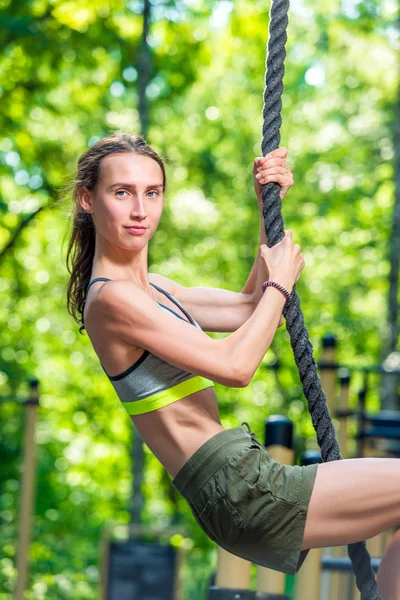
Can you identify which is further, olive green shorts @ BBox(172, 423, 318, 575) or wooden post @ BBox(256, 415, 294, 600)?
wooden post @ BBox(256, 415, 294, 600)

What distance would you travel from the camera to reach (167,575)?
→ 5891mm

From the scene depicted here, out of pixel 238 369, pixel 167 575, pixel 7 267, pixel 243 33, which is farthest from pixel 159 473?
pixel 238 369

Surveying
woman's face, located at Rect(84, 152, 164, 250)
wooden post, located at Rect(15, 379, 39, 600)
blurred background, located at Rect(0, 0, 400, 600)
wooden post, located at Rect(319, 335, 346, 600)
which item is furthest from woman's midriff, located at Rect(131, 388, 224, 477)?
blurred background, located at Rect(0, 0, 400, 600)

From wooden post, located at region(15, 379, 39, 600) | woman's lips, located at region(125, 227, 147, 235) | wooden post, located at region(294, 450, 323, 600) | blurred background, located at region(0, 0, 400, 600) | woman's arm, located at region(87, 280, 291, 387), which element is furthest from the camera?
blurred background, located at region(0, 0, 400, 600)

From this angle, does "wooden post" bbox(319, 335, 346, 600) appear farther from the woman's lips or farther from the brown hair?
the woman's lips

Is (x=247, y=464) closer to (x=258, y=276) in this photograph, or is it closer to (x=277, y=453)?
(x=258, y=276)

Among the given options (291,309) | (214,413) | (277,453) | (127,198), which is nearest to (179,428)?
(214,413)

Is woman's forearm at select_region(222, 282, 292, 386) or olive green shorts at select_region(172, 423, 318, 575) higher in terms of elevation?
woman's forearm at select_region(222, 282, 292, 386)

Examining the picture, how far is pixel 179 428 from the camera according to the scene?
99.2 inches

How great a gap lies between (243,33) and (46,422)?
7502mm

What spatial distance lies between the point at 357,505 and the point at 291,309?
1.66ft

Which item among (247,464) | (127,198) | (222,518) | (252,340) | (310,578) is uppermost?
(127,198)

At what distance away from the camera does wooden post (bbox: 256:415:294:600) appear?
368 cm

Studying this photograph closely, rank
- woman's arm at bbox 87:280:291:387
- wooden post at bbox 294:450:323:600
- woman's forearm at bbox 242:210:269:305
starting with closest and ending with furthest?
woman's arm at bbox 87:280:291:387 → woman's forearm at bbox 242:210:269:305 → wooden post at bbox 294:450:323:600
